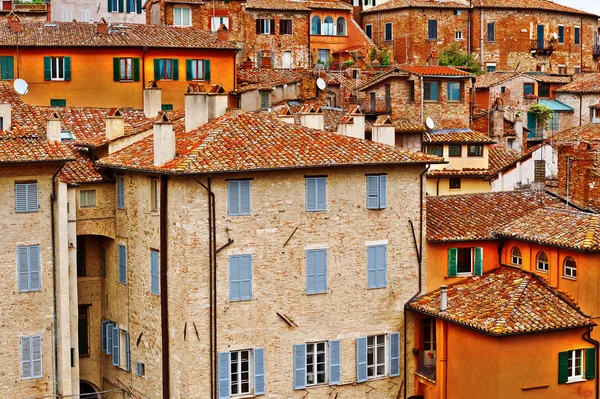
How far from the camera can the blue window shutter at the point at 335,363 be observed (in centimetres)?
3503

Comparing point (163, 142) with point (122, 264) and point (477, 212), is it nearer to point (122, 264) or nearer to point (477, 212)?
point (122, 264)

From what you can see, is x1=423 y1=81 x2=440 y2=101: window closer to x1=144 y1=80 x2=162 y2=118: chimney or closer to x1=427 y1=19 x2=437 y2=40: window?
x1=144 y1=80 x2=162 y2=118: chimney

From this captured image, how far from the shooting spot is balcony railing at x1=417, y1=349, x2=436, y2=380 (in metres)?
35.8

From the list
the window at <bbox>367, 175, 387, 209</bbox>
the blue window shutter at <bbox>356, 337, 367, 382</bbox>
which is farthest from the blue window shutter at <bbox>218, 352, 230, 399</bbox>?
the window at <bbox>367, 175, 387, 209</bbox>

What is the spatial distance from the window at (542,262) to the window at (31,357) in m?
14.7

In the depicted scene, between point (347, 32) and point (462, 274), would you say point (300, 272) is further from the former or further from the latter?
point (347, 32)

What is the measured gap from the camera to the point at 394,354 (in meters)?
36.2

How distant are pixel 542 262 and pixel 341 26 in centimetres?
4521

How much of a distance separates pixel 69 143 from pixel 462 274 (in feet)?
44.3

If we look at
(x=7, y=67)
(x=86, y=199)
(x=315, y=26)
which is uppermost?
(x=315, y=26)

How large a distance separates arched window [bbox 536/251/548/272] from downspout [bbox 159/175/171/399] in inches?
432

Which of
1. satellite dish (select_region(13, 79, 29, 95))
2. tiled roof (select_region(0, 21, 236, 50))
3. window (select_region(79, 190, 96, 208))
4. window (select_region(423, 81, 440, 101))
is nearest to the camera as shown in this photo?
window (select_region(79, 190, 96, 208))

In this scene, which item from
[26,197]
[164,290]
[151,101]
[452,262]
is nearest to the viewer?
[26,197]

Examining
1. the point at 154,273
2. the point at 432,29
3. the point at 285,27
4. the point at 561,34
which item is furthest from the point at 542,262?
the point at 561,34
